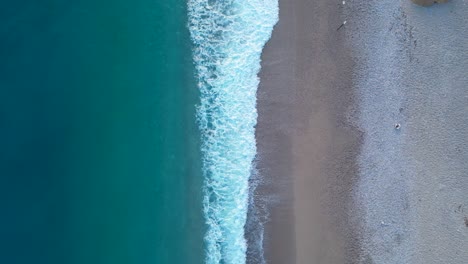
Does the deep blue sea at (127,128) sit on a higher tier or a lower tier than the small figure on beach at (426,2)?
lower

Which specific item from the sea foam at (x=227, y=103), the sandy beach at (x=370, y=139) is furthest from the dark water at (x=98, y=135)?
the sandy beach at (x=370, y=139)

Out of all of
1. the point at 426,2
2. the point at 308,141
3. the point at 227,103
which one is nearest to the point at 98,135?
the point at 227,103

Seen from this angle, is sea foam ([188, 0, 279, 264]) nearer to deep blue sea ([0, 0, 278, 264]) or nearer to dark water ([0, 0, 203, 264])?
deep blue sea ([0, 0, 278, 264])

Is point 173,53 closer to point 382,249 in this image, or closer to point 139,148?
point 139,148

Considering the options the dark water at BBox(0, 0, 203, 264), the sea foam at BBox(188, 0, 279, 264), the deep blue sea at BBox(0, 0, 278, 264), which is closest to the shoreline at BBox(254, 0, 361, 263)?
the sea foam at BBox(188, 0, 279, 264)

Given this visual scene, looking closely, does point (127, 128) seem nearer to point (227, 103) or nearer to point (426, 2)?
point (227, 103)

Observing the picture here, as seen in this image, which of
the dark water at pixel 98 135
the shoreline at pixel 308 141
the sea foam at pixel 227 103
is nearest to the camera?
the dark water at pixel 98 135

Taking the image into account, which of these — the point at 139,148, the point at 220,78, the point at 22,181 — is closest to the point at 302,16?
the point at 220,78

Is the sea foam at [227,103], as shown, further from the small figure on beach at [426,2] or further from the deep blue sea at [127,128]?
the small figure on beach at [426,2]
